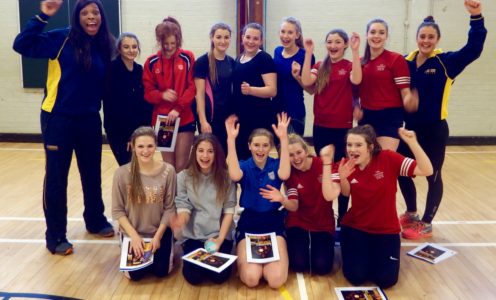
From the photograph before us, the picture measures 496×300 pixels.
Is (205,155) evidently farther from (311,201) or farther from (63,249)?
(63,249)

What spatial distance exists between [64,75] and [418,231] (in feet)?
11.0

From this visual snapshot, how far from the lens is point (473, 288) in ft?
11.2

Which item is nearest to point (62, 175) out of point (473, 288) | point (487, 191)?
point (473, 288)

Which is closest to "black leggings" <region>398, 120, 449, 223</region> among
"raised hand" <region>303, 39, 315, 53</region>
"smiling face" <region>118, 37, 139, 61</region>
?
"raised hand" <region>303, 39, 315, 53</region>

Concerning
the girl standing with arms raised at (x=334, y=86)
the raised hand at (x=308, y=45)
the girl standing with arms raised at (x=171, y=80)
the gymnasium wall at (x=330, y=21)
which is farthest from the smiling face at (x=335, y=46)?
the gymnasium wall at (x=330, y=21)

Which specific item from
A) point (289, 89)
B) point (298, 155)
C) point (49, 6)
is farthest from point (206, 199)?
point (49, 6)

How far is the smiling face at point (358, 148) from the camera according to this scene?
3449 mm

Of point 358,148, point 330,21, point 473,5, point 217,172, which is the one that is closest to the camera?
point 358,148

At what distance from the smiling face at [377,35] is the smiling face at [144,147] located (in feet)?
6.32

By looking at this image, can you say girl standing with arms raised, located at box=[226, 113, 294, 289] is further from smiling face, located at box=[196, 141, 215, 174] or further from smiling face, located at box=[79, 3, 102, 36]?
smiling face, located at box=[79, 3, 102, 36]

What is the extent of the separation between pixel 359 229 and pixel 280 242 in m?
0.60

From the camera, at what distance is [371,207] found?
11.7 feet

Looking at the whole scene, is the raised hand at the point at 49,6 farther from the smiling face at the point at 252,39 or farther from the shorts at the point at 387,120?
the shorts at the point at 387,120

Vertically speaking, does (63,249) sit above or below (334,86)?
below
